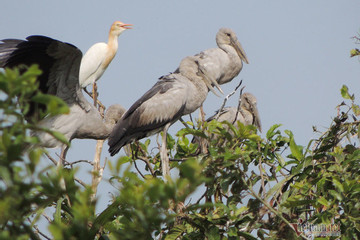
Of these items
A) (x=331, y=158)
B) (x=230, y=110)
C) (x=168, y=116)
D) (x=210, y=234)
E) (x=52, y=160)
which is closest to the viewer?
(x=210, y=234)

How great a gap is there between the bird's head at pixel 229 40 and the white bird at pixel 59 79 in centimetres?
231

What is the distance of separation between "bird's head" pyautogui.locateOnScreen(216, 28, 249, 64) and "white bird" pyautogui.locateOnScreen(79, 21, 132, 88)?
203 cm

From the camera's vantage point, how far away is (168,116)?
22.4 ft

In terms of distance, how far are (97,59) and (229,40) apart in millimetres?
2246

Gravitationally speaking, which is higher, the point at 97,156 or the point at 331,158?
the point at 331,158

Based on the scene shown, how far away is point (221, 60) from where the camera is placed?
8039 millimetres

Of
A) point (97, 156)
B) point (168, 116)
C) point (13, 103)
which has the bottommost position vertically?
point (97, 156)

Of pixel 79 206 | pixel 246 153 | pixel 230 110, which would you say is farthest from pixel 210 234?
pixel 230 110

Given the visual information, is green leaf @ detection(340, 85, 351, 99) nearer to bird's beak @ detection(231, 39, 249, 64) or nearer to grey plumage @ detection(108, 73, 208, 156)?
grey plumage @ detection(108, 73, 208, 156)

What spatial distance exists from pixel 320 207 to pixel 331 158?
391mm

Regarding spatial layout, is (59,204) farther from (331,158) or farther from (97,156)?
(97,156)

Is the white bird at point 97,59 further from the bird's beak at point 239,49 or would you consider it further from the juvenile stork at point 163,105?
the juvenile stork at point 163,105

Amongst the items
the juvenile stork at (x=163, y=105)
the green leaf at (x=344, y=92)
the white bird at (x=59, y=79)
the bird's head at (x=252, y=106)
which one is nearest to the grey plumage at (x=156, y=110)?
the juvenile stork at (x=163, y=105)

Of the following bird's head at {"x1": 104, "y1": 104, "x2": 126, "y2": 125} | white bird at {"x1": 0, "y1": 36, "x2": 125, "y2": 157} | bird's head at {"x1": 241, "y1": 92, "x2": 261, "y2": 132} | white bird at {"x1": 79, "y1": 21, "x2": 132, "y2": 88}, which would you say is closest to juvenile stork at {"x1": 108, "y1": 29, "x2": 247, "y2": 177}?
white bird at {"x1": 0, "y1": 36, "x2": 125, "y2": 157}
